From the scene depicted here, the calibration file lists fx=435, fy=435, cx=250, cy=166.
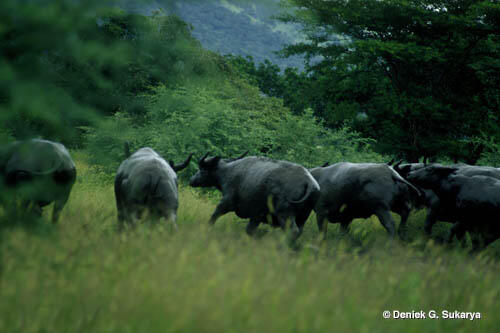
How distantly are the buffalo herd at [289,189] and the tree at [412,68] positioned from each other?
11.6 meters

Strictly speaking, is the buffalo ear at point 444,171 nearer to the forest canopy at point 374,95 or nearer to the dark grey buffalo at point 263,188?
the dark grey buffalo at point 263,188

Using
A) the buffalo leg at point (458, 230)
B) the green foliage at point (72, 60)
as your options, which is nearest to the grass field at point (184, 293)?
the green foliage at point (72, 60)

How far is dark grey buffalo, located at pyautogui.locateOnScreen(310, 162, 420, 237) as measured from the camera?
26.2 ft

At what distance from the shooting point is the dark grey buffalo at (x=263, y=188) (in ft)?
22.6

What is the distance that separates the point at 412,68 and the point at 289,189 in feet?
57.2

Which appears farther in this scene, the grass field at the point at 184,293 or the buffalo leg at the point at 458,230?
the buffalo leg at the point at 458,230

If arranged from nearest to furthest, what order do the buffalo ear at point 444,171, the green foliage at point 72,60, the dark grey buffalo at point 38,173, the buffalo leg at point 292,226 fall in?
the green foliage at point 72,60
the dark grey buffalo at point 38,173
the buffalo leg at point 292,226
the buffalo ear at point 444,171

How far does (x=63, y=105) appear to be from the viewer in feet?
8.69

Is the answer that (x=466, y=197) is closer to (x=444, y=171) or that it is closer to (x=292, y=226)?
(x=444, y=171)

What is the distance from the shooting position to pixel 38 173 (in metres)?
5.06

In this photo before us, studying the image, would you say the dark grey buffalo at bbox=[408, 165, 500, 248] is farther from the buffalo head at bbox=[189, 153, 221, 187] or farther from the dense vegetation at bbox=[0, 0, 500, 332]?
the buffalo head at bbox=[189, 153, 221, 187]

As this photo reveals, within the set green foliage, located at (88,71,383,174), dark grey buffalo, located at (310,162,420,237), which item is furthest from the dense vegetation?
green foliage, located at (88,71,383,174)

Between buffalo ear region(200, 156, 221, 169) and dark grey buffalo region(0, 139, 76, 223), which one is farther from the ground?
dark grey buffalo region(0, 139, 76, 223)

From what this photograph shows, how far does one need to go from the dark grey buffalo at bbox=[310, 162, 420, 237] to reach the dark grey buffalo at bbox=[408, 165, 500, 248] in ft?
1.86
